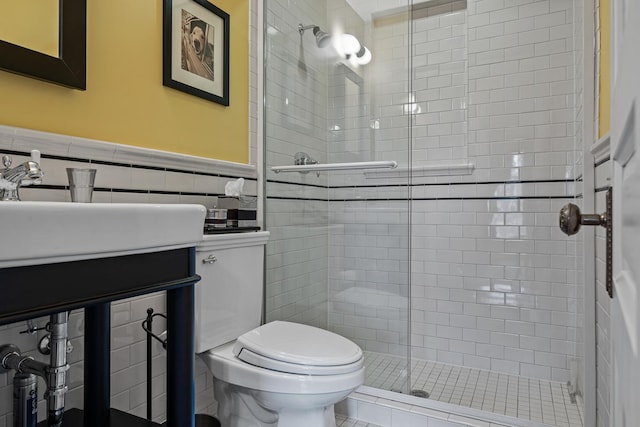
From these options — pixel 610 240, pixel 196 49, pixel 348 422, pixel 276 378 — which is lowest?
pixel 348 422

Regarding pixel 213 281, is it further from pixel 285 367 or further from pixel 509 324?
pixel 509 324

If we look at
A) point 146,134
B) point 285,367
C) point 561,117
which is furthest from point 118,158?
point 561,117

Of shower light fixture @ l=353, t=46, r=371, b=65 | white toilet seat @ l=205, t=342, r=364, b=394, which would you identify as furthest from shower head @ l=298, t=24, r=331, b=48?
white toilet seat @ l=205, t=342, r=364, b=394

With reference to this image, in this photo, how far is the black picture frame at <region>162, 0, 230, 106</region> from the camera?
164cm

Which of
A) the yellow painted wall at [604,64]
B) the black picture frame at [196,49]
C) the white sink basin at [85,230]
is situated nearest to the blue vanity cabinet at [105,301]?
the white sink basin at [85,230]

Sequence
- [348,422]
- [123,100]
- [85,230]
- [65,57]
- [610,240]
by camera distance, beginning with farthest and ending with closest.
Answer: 1. [348,422]
2. [123,100]
3. [65,57]
4. [85,230]
5. [610,240]

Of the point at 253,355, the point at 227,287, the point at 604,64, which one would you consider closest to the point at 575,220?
the point at 604,64

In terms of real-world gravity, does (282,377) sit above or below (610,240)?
below

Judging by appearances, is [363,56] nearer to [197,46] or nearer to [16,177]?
[197,46]

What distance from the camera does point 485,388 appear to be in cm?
227

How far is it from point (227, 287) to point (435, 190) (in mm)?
1606

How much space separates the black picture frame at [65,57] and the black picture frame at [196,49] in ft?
1.13

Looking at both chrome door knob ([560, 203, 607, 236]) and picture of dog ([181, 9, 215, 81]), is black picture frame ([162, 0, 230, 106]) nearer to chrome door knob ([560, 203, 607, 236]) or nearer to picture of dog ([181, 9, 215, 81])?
picture of dog ([181, 9, 215, 81])

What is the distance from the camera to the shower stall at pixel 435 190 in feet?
6.68
